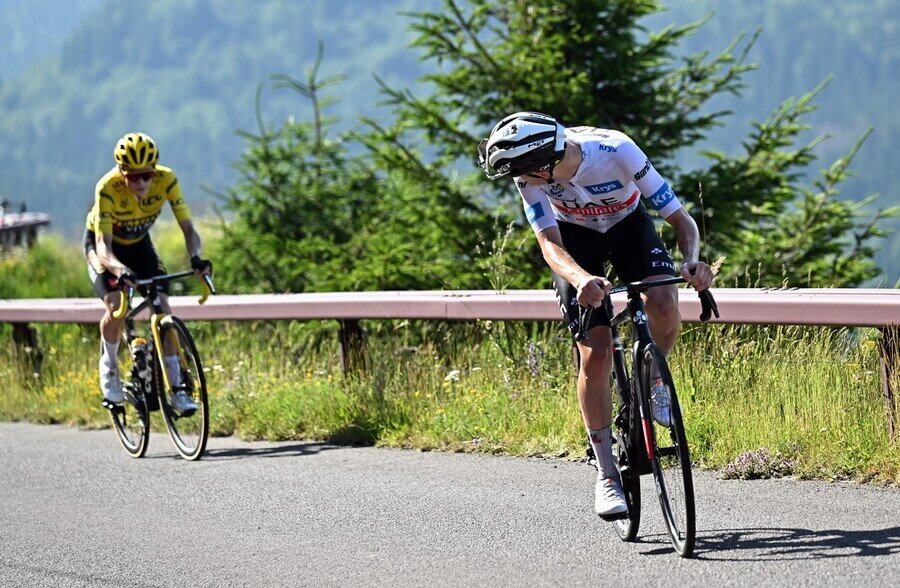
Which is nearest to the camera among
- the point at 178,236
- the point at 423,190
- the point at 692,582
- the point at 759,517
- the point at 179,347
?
the point at 692,582

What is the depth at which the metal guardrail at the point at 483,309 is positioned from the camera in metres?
6.84

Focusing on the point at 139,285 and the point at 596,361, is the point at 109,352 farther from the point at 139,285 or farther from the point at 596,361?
the point at 596,361

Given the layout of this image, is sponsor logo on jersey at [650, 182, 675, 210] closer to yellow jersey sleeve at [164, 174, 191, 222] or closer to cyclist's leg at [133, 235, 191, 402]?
cyclist's leg at [133, 235, 191, 402]

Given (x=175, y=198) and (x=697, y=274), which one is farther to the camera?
(x=175, y=198)

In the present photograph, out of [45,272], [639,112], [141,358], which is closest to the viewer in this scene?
[141,358]

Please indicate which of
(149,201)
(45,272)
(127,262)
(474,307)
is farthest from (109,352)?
(45,272)

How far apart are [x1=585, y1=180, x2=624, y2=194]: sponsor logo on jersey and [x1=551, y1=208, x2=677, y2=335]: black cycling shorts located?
0.93 ft

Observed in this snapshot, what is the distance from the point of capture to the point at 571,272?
5.55m

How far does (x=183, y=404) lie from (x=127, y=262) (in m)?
1.42

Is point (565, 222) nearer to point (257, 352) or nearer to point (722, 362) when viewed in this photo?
point (722, 362)

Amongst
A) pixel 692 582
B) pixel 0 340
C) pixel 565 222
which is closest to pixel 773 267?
pixel 565 222

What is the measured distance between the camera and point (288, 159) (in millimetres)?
16594

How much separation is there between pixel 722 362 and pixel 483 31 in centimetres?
614

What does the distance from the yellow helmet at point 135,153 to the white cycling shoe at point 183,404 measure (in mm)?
1645
